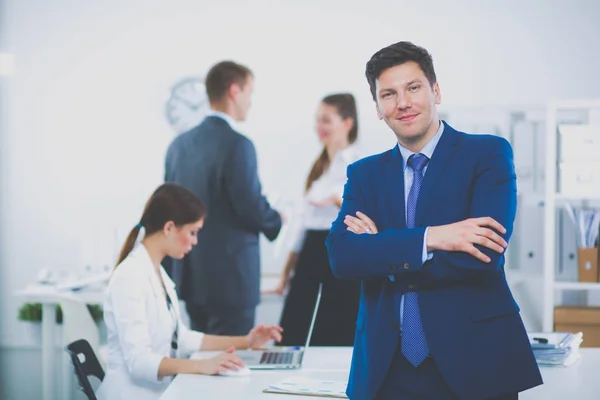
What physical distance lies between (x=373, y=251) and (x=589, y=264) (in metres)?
2.33

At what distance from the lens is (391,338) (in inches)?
62.4

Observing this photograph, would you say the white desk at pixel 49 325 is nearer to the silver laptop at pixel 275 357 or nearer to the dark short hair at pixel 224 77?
the dark short hair at pixel 224 77

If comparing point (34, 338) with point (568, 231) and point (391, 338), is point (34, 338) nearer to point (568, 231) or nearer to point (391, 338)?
point (568, 231)

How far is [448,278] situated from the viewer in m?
1.59

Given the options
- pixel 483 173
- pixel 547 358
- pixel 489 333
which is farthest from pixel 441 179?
pixel 547 358

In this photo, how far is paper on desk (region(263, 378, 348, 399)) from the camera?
2.01 metres

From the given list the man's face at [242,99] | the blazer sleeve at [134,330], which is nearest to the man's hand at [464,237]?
the blazer sleeve at [134,330]

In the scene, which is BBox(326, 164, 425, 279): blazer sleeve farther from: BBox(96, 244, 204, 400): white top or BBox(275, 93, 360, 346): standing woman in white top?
BBox(275, 93, 360, 346): standing woman in white top

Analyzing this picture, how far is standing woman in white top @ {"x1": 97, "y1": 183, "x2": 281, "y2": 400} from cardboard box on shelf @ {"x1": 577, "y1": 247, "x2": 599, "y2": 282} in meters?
1.71

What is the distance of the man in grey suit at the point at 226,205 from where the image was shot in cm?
353

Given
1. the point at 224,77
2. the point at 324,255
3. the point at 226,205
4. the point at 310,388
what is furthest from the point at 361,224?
the point at 224,77

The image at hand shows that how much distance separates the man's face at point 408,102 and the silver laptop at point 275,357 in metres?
0.78

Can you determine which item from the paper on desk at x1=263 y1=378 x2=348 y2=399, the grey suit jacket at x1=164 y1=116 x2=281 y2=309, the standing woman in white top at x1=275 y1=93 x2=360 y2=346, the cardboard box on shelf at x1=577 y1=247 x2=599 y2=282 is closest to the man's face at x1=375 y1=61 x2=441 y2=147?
the paper on desk at x1=263 y1=378 x2=348 y2=399

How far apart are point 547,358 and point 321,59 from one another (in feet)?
9.38
